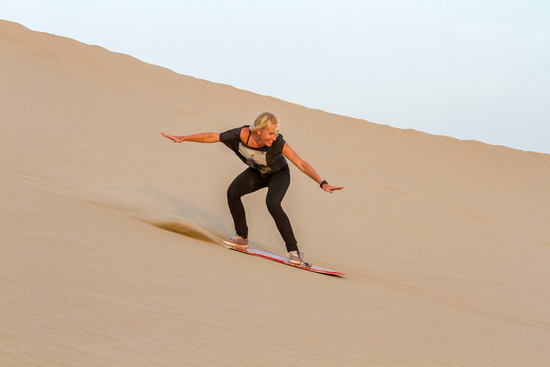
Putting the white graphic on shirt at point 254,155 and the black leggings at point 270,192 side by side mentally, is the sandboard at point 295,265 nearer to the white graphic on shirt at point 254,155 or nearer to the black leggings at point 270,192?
the black leggings at point 270,192

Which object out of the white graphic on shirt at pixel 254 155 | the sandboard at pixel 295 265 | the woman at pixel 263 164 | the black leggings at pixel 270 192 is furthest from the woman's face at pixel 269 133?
the sandboard at pixel 295 265

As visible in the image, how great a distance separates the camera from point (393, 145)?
2222 centimetres

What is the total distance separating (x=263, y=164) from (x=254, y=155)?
0.43 ft

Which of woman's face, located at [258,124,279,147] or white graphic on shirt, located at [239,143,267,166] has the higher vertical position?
woman's face, located at [258,124,279,147]

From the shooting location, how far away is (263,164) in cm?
573

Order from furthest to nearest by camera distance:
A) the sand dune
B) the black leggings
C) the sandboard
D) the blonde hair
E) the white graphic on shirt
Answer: the sandboard → the black leggings → the white graphic on shirt → the blonde hair → the sand dune

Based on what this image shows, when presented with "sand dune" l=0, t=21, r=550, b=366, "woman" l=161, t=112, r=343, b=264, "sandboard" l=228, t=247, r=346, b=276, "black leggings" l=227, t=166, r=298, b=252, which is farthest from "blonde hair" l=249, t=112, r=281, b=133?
"sandboard" l=228, t=247, r=346, b=276

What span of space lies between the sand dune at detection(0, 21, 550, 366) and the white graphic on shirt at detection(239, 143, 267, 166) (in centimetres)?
90

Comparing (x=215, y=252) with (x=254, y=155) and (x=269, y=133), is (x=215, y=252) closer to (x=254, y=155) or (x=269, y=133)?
(x=254, y=155)

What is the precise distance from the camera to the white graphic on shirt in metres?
5.62

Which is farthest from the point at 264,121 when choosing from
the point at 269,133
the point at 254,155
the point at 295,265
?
the point at 295,265

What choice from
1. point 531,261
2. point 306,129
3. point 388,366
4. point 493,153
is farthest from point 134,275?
point 493,153

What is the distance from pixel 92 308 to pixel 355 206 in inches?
348

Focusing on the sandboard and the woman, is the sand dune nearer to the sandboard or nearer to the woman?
the sandboard
